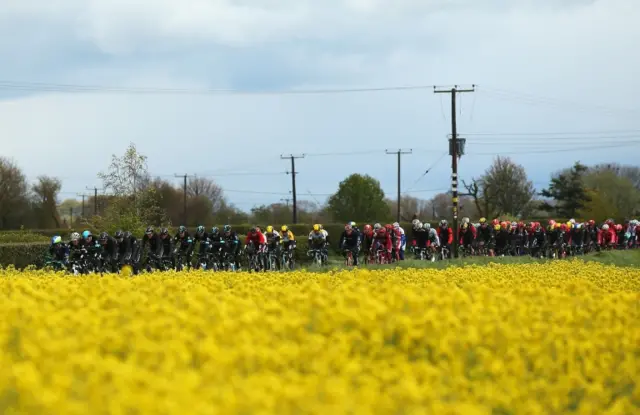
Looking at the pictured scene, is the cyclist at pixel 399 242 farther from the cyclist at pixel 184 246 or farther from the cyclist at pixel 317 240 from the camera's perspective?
the cyclist at pixel 184 246

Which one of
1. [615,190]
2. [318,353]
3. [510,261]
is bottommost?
[510,261]

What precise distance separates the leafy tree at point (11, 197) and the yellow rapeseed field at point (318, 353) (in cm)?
7725

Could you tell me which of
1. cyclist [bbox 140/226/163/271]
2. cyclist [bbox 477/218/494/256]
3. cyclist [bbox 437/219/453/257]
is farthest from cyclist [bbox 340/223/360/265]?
cyclist [bbox 477/218/494/256]

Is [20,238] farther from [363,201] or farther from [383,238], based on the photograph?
[363,201]

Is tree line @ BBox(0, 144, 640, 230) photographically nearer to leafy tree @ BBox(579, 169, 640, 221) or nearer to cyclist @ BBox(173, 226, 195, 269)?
leafy tree @ BBox(579, 169, 640, 221)

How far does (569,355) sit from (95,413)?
4348 mm

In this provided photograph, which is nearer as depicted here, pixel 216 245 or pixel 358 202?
pixel 216 245

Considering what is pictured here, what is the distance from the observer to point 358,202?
319ft

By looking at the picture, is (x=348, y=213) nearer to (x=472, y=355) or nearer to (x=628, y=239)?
(x=628, y=239)

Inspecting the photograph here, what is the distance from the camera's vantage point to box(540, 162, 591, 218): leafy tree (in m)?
99.6

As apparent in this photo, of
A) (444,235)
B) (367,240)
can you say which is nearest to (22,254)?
(367,240)

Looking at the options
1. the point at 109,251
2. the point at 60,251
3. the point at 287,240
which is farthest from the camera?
the point at 287,240

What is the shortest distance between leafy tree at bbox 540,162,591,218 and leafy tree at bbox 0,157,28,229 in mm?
50578

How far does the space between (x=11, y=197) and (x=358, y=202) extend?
106ft
